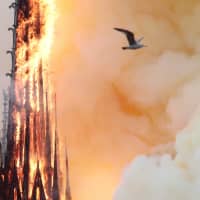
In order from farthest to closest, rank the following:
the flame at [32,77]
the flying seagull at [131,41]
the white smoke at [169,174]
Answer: the flying seagull at [131,41] < the flame at [32,77] < the white smoke at [169,174]

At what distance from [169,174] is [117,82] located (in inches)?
43.2

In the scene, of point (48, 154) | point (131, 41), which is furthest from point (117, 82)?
point (48, 154)

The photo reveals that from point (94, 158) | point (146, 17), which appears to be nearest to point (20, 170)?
point (94, 158)

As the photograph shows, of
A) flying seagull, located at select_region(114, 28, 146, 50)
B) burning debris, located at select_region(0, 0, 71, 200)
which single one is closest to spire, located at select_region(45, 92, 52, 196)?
burning debris, located at select_region(0, 0, 71, 200)

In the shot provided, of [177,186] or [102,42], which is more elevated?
[102,42]

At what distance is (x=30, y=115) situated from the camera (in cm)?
575

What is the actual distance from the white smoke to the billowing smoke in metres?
0.04

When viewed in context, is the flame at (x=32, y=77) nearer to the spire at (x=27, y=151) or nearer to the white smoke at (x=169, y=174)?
the spire at (x=27, y=151)

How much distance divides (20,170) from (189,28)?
7.55 feet

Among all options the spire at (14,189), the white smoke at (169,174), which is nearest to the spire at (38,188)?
the spire at (14,189)

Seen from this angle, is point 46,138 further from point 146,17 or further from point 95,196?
point 146,17

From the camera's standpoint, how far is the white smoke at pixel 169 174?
5570 mm

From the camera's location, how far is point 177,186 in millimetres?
5578

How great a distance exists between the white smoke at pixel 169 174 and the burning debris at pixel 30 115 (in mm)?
660
